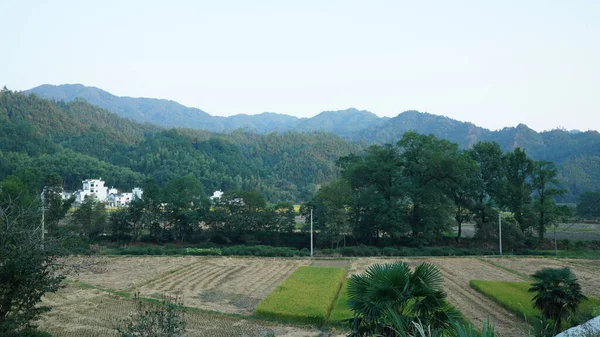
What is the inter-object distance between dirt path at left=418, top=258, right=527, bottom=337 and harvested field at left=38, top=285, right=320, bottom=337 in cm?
594

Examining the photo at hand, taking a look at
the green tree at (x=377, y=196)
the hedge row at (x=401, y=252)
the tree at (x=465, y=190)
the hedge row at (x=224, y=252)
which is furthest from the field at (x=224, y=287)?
the tree at (x=465, y=190)

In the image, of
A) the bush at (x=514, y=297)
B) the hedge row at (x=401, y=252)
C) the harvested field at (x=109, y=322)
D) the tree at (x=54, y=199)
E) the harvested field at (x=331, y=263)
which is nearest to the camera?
the harvested field at (x=109, y=322)

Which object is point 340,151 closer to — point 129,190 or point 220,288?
point 129,190

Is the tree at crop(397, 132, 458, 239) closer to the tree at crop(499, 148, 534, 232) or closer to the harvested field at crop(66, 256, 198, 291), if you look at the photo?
the tree at crop(499, 148, 534, 232)

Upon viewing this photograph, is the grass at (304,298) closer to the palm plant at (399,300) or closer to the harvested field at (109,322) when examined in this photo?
the harvested field at (109,322)

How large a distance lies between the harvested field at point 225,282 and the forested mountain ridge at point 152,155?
1916 inches

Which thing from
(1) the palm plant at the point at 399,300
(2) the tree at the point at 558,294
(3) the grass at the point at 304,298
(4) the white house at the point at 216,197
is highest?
(4) the white house at the point at 216,197

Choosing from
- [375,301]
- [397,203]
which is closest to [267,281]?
[375,301]

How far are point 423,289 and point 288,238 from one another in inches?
1248

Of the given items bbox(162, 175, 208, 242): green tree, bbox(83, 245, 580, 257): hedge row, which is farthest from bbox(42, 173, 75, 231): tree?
bbox(162, 175, 208, 242): green tree

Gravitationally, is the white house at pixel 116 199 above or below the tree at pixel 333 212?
above

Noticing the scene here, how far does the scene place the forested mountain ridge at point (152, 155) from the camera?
250 feet

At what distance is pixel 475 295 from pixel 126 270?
18.1 m

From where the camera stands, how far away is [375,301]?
7.60m
